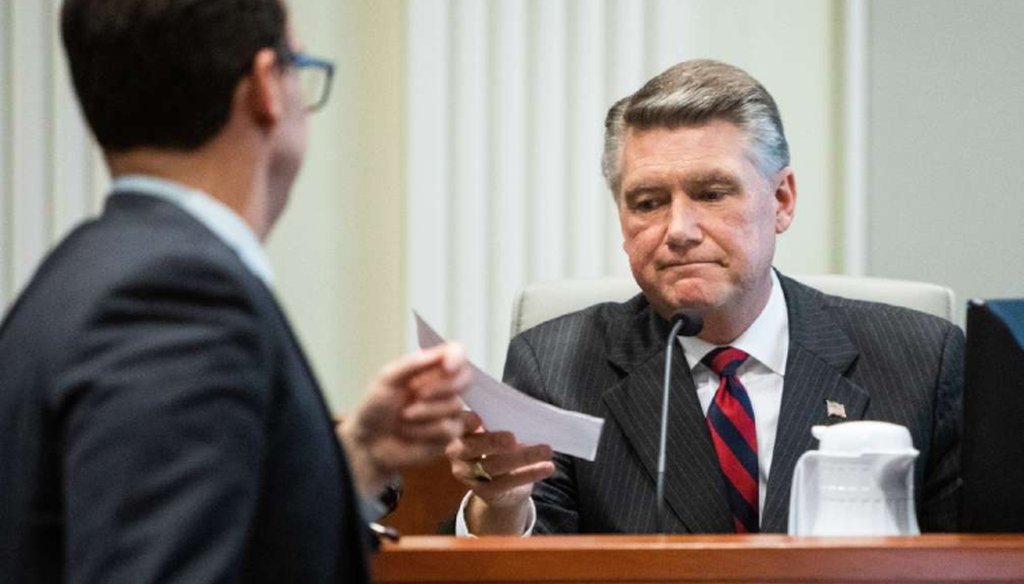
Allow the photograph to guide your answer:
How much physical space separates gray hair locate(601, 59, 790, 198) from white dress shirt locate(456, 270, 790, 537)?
0.26 metres

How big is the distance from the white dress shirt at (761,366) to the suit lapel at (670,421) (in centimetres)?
3

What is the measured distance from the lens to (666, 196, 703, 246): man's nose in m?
2.78

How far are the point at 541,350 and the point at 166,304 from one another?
66.7 inches

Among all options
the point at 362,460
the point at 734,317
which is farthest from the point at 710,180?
the point at 362,460

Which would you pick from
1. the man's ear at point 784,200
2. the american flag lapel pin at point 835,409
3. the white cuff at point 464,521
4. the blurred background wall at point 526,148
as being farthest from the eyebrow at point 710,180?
the blurred background wall at point 526,148

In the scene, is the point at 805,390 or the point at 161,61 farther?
the point at 805,390

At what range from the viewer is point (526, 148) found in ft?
12.5

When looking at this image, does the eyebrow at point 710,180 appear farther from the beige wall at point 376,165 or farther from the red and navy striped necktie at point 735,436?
the beige wall at point 376,165

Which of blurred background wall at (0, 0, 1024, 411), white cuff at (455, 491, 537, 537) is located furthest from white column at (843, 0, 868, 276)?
white cuff at (455, 491, 537, 537)

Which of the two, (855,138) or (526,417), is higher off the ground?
(855,138)

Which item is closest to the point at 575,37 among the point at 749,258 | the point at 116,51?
the point at 749,258

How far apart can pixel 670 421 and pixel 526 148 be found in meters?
1.20

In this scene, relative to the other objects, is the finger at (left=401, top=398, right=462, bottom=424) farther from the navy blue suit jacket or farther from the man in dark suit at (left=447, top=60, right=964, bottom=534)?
the man in dark suit at (left=447, top=60, right=964, bottom=534)

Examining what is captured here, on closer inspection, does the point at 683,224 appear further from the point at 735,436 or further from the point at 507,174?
the point at 507,174
